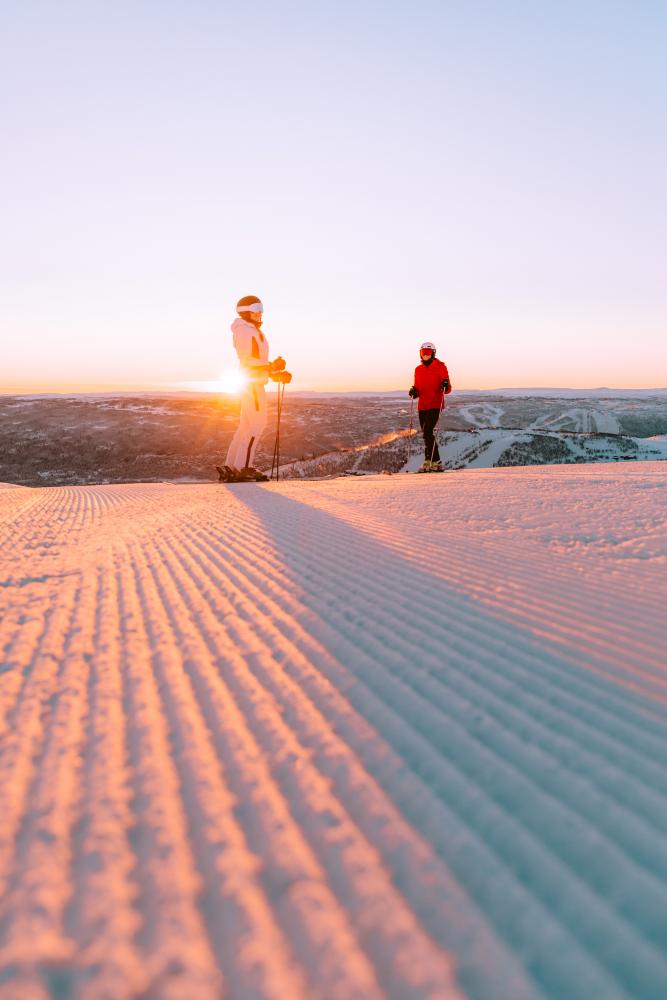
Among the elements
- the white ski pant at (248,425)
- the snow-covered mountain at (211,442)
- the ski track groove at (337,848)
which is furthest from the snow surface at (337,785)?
the snow-covered mountain at (211,442)

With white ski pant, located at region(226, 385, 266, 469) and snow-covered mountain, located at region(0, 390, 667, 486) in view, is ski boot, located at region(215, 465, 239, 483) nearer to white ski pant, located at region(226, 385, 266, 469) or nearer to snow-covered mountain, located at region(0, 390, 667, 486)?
white ski pant, located at region(226, 385, 266, 469)

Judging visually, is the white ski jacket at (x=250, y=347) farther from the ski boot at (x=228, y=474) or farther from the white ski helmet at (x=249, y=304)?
the ski boot at (x=228, y=474)

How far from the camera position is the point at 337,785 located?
131 centimetres

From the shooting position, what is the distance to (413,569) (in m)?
3.01

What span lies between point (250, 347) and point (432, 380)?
2878 mm

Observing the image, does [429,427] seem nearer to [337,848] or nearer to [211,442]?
[337,848]

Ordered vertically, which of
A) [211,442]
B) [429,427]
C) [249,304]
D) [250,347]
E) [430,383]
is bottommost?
[211,442]

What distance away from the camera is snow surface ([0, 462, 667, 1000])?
0.90 meters

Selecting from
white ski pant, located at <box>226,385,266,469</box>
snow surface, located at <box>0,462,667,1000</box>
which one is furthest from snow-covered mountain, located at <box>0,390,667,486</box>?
snow surface, located at <box>0,462,667,1000</box>

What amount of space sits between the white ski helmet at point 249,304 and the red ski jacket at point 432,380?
8.72ft

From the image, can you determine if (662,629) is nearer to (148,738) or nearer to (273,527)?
→ (148,738)

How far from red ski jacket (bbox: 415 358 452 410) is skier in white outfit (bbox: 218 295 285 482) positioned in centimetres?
230

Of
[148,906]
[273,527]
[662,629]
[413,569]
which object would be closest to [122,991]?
[148,906]

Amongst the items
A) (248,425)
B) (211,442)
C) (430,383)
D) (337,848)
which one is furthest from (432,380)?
(211,442)
